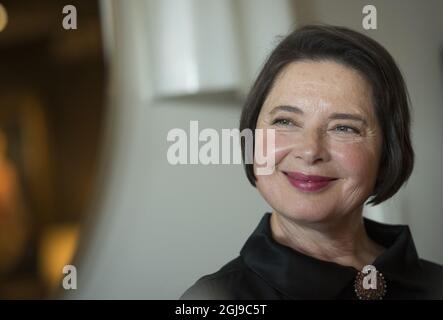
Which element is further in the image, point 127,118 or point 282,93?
point 127,118

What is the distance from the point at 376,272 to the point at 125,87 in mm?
684

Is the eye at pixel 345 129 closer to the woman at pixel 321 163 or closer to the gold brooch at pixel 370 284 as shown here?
the woman at pixel 321 163

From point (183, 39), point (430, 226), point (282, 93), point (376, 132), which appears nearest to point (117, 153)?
point (183, 39)

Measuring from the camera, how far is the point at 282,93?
1.22m

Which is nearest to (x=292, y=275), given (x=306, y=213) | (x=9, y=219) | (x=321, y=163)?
(x=306, y=213)

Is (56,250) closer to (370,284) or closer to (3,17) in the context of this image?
(3,17)

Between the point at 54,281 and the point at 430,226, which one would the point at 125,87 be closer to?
the point at 54,281

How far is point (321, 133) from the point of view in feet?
3.96

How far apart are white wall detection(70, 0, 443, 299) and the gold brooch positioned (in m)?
0.14

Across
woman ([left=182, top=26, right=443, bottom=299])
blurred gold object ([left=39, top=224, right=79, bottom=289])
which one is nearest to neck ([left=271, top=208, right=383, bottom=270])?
woman ([left=182, top=26, right=443, bottom=299])

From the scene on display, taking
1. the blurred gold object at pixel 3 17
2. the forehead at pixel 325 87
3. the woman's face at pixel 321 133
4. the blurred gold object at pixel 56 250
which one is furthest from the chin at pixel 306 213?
the blurred gold object at pixel 3 17

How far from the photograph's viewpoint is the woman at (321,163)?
3.96 feet

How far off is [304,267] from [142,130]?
46 centimetres
